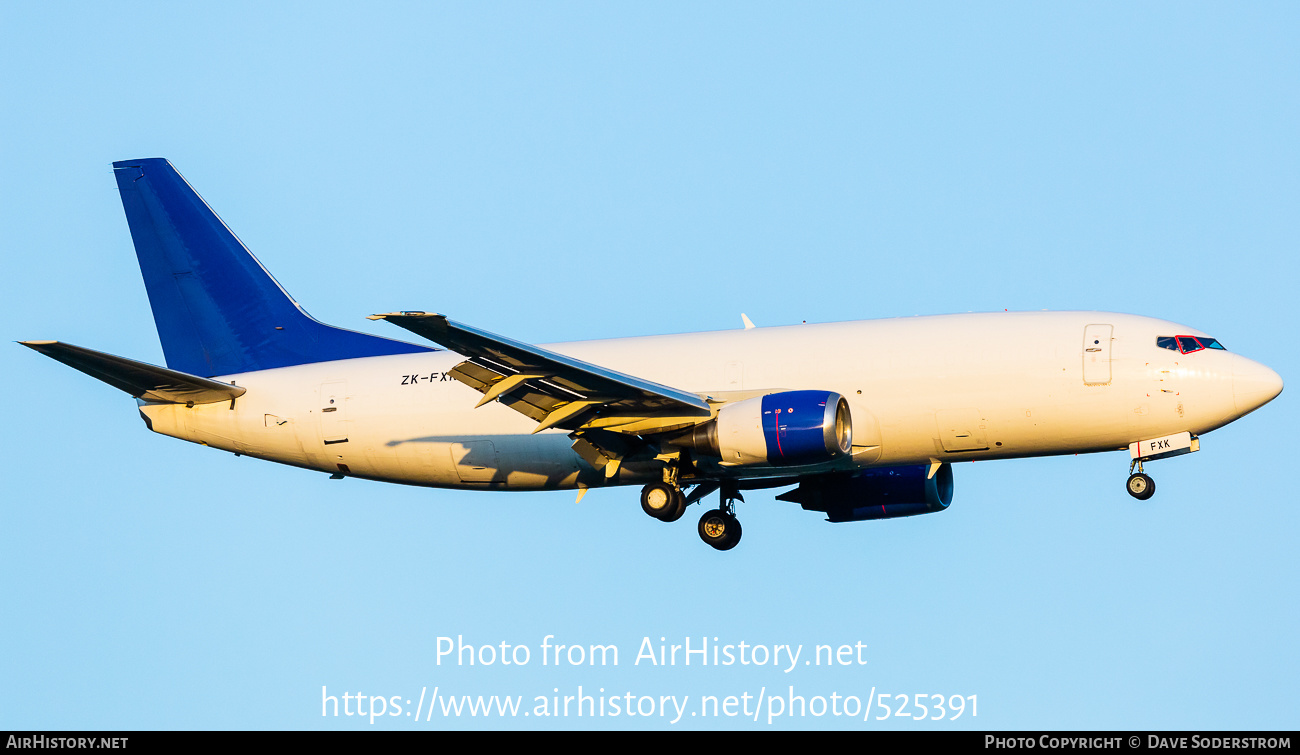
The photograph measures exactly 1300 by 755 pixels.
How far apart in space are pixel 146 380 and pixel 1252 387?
2405 cm

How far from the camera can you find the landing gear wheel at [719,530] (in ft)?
113

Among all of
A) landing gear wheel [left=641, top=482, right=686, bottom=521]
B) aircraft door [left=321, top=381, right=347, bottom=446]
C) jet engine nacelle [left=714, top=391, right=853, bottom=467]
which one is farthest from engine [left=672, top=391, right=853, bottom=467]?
aircraft door [left=321, top=381, right=347, bottom=446]

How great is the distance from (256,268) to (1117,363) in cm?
2113

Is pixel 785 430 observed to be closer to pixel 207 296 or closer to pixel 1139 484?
pixel 1139 484

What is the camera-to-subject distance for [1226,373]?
3020cm

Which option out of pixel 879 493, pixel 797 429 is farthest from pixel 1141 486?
pixel 797 429

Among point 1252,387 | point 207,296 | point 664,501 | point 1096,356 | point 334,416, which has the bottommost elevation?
point 664,501

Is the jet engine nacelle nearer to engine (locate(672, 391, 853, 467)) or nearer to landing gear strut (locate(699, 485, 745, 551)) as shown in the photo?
engine (locate(672, 391, 853, 467))

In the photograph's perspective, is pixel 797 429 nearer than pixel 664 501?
Yes

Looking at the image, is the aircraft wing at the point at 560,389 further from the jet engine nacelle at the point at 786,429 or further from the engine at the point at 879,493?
the engine at the point at 879,493

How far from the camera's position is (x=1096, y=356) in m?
30.4

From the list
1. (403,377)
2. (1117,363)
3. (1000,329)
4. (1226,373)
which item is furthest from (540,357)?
(1226,373)

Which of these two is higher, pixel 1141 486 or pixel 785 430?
pixel 785 430
